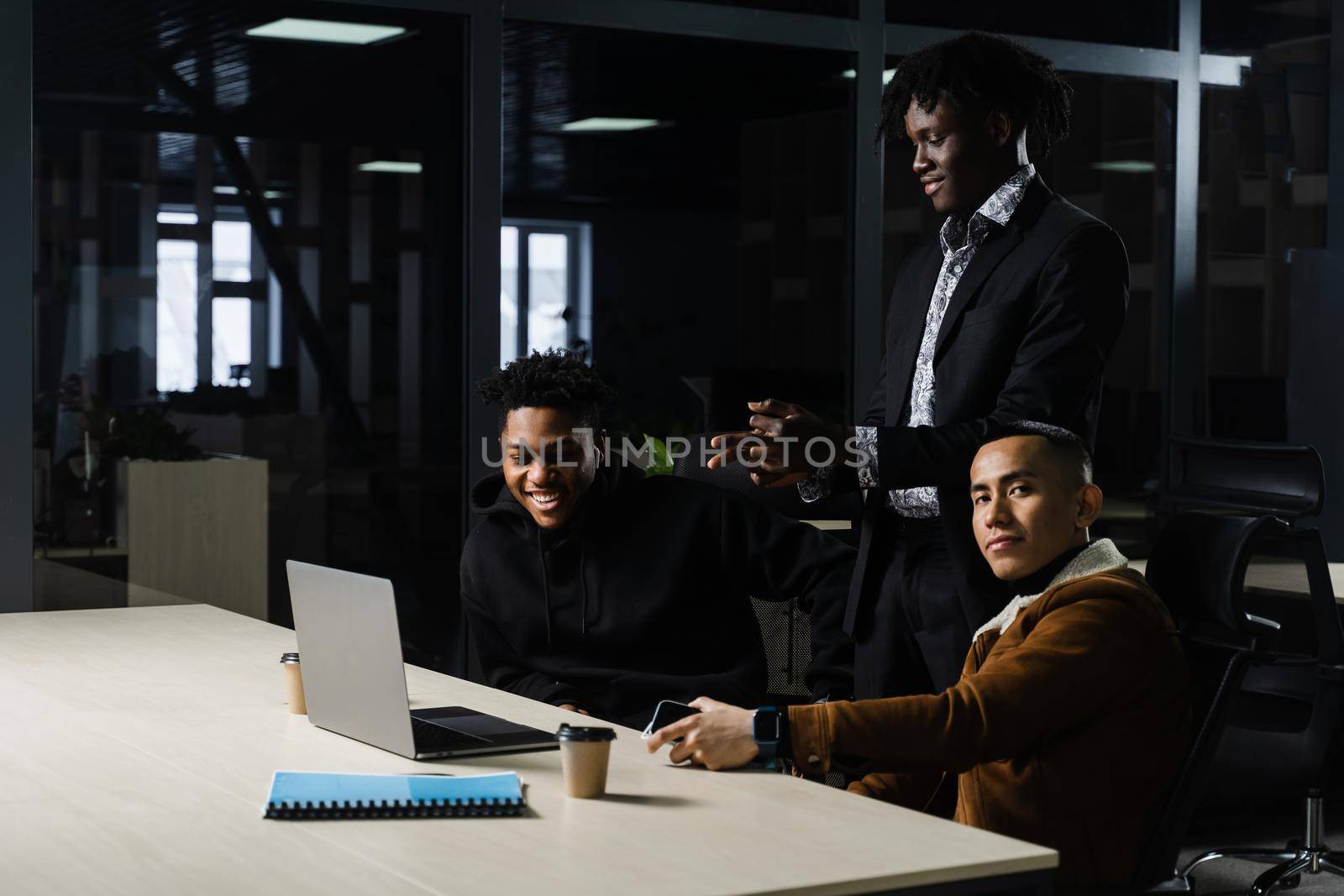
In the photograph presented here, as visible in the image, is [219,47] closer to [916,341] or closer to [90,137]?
[90,137]

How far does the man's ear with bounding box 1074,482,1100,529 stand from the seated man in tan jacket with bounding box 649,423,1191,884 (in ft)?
0.20

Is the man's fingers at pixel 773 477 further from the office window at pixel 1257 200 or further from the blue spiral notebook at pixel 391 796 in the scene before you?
the office window at pixel 1257 200

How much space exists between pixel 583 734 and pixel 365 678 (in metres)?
0.37

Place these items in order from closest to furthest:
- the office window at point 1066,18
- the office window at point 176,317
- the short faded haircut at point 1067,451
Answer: the short faded haircut at point 1067,451
the office window at point 176,317
the office window at point 1066,18

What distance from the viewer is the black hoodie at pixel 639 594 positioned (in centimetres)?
286

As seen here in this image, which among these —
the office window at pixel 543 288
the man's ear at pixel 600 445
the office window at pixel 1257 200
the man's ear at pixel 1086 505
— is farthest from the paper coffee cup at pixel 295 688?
the office window at pixel 1257 200

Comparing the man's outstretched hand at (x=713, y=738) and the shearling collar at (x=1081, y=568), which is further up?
the shearling collar at (x=1081, y=568)

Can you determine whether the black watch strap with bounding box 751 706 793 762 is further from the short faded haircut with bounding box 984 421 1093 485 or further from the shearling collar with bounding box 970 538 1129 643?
the short faded haircut with bounding box 984 421 1093 485

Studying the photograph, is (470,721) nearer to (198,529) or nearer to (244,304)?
(198,529)

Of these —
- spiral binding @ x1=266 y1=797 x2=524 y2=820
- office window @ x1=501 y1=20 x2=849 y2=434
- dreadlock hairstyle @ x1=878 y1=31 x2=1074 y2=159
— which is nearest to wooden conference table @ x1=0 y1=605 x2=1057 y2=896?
spiral binding @ x1=266 y1=797 x2=524 y2=820

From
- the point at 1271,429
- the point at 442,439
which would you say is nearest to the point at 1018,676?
the point at 442,439

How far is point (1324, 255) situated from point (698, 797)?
14.1 ft

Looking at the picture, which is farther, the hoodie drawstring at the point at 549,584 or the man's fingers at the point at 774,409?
the hoodie drawstring at the point at 549,584

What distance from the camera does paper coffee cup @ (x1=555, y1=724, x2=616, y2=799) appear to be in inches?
72.6
